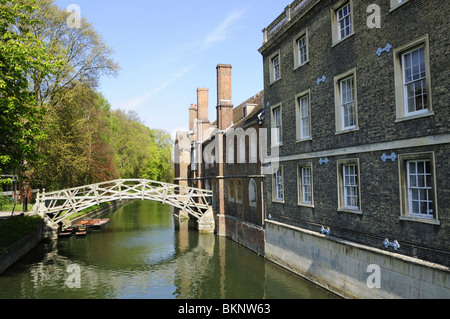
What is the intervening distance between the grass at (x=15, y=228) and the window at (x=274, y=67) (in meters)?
13.4

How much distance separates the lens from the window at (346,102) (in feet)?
33.6

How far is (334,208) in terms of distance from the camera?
36.5 feet

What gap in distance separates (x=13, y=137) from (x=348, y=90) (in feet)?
38.8

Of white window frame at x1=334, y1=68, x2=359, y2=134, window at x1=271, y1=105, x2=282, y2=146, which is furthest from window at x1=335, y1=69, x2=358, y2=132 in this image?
window at x1=271, y1=105, x2=282, y2=146

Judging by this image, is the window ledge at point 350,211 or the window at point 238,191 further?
the window at point 238,191

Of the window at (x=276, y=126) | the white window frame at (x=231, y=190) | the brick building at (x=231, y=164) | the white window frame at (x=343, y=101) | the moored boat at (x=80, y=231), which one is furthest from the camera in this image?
the moored boat at (x=80, y=231)

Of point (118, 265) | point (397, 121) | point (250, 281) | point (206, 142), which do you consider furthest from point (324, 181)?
point (206, 142)

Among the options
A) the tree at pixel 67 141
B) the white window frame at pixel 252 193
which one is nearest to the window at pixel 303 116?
the white window frame at pixel 252 193

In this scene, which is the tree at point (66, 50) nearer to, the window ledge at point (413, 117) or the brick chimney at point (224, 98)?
the brick chimney at point (224, 98)

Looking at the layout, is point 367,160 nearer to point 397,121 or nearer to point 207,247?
point 397,121

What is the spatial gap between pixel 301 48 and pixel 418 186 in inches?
289

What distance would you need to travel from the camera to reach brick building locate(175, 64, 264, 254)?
1788cm

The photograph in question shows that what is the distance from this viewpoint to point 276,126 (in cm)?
1537

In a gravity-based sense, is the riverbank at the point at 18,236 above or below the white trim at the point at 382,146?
below
